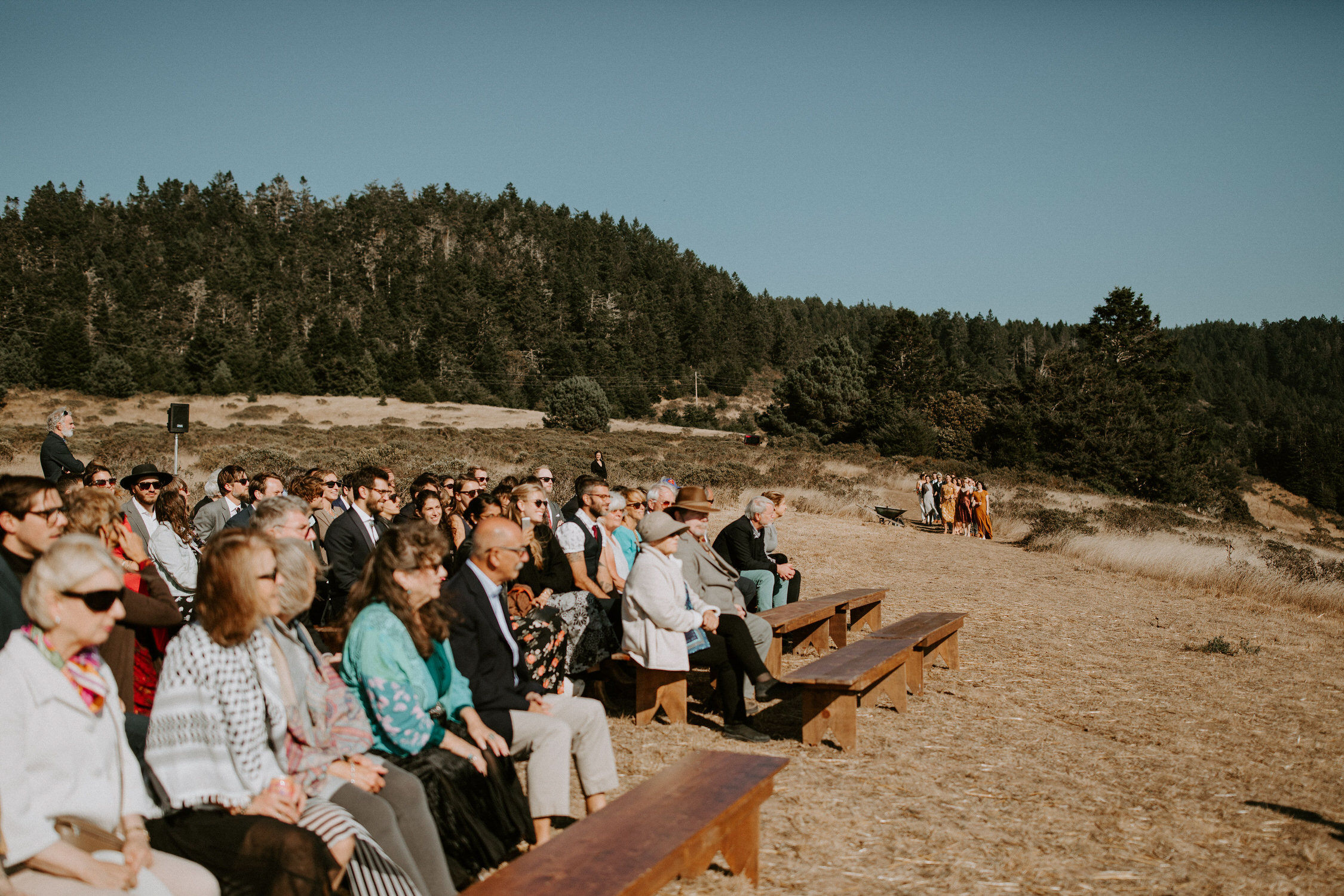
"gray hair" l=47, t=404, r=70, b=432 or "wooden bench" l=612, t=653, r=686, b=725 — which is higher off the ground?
"gray hair" l=47, t=404, r=70, b=432

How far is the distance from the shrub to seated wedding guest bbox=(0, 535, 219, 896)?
51899 millimetres

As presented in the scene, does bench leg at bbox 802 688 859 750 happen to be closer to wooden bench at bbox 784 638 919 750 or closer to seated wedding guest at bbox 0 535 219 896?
wooden bench at bbox 784 638 919 750

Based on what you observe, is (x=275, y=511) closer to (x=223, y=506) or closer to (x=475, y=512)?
(x=475, y=512)

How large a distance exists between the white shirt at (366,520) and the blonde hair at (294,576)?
12.1ft

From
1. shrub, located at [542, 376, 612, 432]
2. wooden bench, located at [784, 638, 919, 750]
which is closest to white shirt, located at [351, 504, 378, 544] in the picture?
wooden bench, located at [784, 638, 919, 750]

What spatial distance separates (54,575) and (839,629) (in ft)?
23.7

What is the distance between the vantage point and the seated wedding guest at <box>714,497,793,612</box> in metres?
8.22

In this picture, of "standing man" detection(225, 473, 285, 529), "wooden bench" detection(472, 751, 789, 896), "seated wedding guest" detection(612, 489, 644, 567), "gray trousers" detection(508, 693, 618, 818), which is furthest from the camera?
"standing man" detection(225, 473, 285, 529)

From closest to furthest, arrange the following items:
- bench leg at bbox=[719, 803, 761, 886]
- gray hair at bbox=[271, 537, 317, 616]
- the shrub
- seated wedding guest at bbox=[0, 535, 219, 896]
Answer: seated wedding guest at bbox=[0, 535, 219, 896] → gray hair at bbox=[271, 537, 317, 616] → bench leg at bbox=[719, 803, 761, 886] → the shrub

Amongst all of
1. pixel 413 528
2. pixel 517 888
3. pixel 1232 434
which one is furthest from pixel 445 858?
pixel 1232 434

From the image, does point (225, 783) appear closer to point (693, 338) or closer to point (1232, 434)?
point (693, 338)

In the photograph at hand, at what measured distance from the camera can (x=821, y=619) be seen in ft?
27.5

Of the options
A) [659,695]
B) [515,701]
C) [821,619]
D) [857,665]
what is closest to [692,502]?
[659,695]

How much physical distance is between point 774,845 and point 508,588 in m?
2.98
